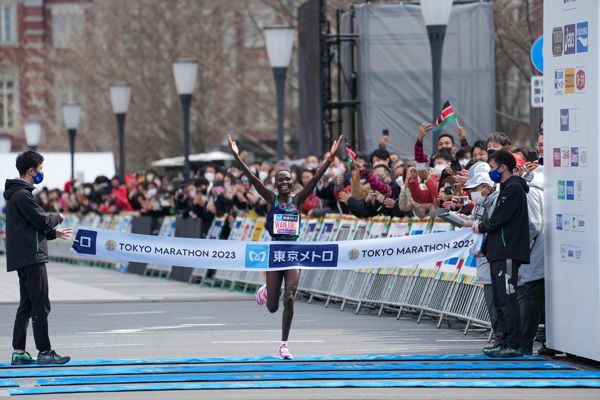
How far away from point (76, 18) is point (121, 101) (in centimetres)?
3807

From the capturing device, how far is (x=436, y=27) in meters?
23.7

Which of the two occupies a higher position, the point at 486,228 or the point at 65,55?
the point at 65,55

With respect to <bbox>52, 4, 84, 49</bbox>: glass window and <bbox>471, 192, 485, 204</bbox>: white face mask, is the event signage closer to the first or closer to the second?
<bbox>471, 192, 485, 204</bbox>: white face mask

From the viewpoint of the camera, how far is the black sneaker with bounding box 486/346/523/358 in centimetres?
1603

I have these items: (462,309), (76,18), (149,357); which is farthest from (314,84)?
(76,18)

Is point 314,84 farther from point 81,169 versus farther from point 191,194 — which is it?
point 81,169

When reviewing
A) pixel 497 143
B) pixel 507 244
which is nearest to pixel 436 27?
pixel 497 143

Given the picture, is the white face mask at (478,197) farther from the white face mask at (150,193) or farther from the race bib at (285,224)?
the white face mask at (150,193)

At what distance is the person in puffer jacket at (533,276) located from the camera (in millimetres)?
16375

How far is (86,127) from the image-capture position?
217ft

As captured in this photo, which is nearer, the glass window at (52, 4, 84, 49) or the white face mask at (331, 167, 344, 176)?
the white face mask at (331, 167, 344, 176)

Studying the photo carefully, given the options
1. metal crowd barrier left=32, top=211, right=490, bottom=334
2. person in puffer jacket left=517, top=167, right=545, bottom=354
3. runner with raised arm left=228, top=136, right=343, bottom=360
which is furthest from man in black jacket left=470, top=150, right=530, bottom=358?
metal crowd barrier left=32, top=211, right=490, bottom=334

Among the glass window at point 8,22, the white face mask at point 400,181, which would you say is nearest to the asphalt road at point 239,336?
the white face mask at point 400,181

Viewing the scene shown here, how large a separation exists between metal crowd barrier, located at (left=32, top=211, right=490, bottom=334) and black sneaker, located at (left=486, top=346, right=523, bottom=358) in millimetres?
2158
